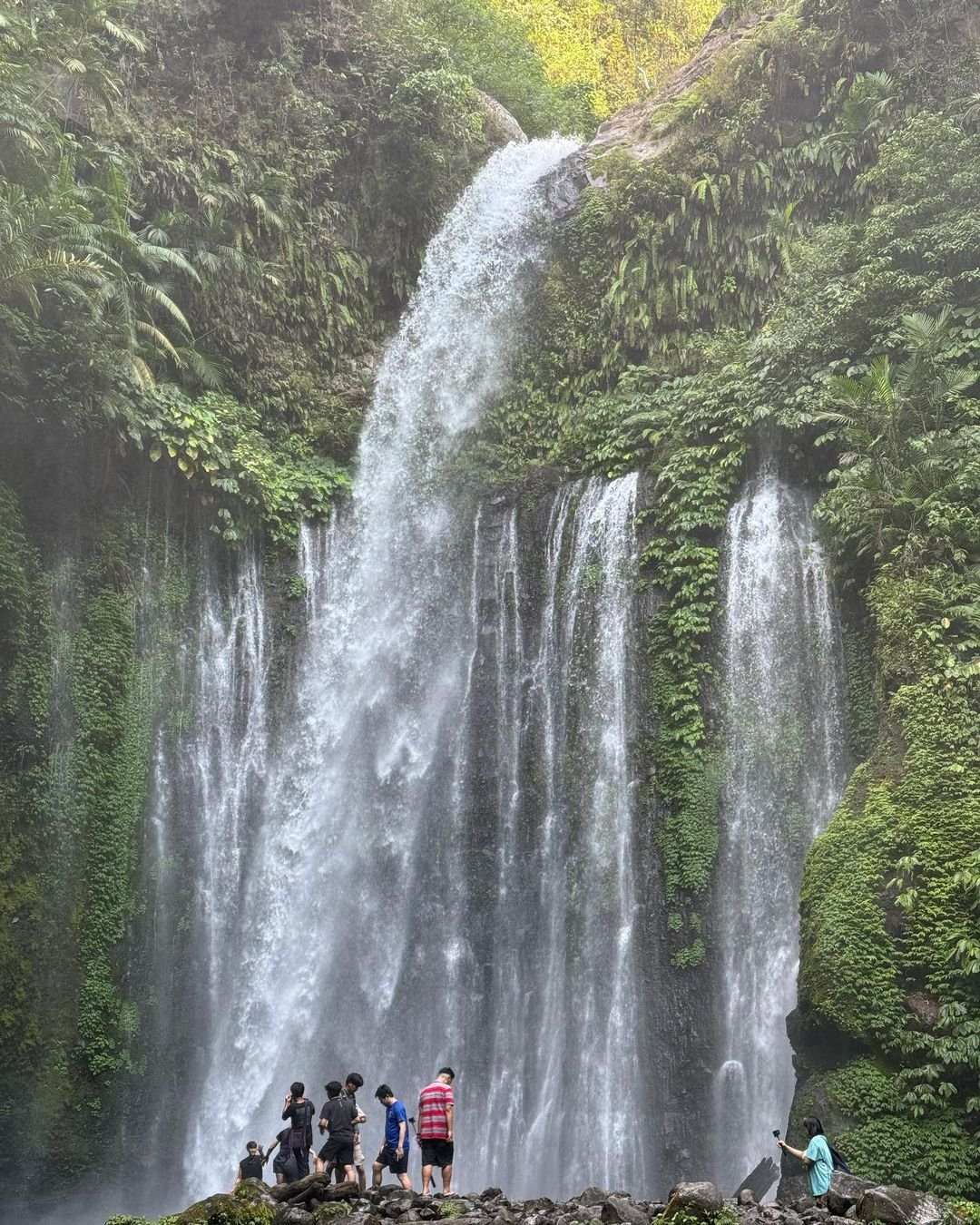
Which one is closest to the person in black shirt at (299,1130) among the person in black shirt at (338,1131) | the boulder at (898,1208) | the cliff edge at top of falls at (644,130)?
the person in black shirt at (338,1131)

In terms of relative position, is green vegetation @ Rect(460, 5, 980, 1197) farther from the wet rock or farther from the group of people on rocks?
the group of people on rocks

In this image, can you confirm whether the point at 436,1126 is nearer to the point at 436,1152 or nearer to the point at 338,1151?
the point at 436,1152

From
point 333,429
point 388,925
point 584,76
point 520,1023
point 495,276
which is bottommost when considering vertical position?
point 520,1023

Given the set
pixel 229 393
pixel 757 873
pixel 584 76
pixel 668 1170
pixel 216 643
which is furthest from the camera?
pixel 584 76

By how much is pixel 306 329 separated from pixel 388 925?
434 inches

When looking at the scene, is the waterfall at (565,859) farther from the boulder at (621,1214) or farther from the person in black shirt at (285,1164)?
the boulder at (621,1214)

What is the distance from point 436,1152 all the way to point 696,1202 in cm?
255

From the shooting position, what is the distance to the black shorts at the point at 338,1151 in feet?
31.1

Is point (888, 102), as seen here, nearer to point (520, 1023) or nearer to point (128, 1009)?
point (520, 1023)

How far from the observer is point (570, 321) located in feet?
68.8

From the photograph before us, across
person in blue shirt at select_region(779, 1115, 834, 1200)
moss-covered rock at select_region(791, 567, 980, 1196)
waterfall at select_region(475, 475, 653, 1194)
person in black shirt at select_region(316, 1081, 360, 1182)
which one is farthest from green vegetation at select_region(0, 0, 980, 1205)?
person in blue shirt at select_region(779, 1115, 834, 1200)

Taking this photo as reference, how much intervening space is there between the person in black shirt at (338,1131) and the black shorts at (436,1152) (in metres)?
0.62

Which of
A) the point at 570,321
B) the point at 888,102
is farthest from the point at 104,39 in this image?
the point at 888,102

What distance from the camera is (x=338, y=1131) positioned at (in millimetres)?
9445
